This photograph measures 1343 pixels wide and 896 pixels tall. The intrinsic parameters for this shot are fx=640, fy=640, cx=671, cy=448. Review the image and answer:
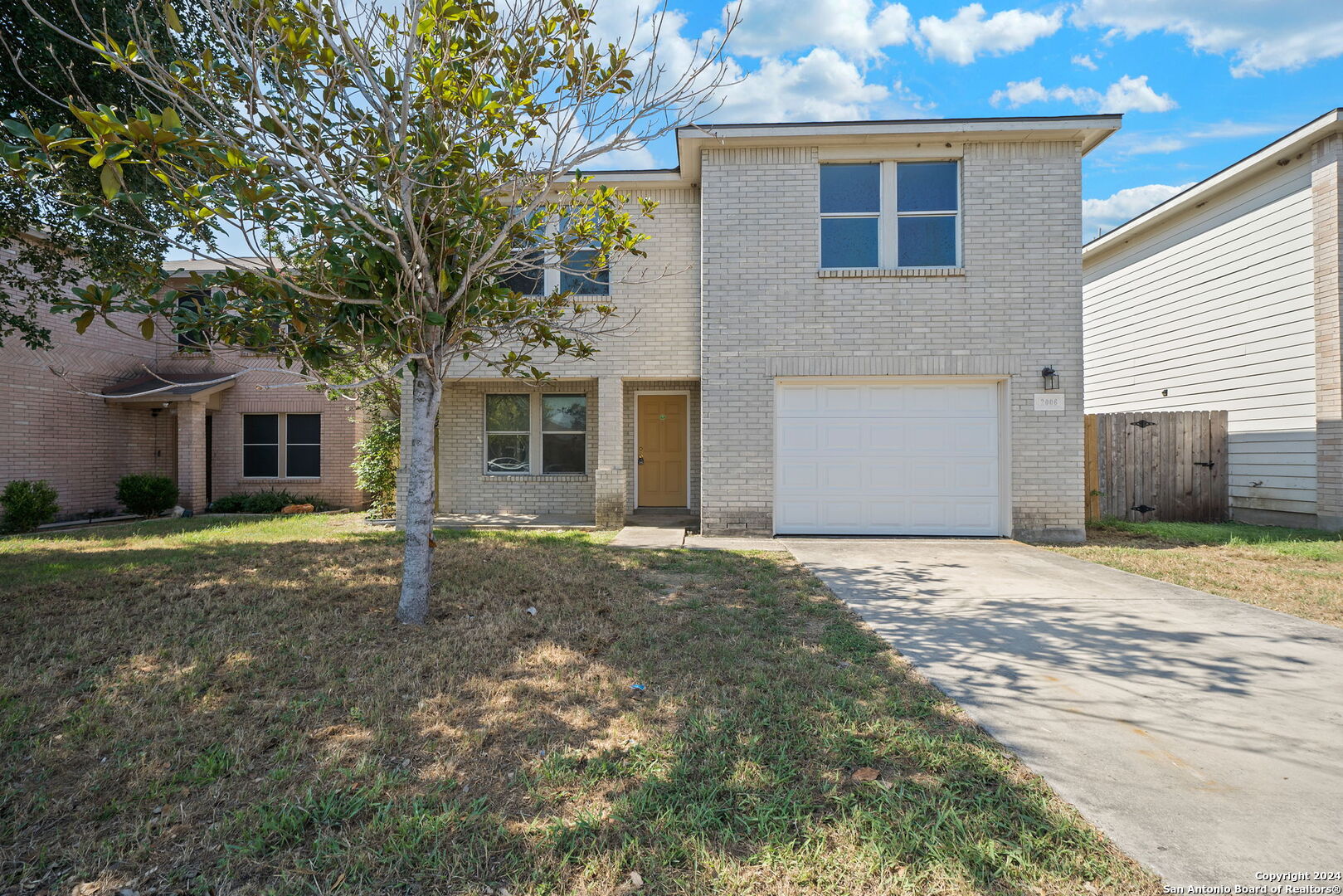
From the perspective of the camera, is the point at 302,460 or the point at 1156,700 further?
the point at 302,460

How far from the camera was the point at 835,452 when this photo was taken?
9.62m

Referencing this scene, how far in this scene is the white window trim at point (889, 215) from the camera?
9.44 meters

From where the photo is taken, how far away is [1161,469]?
442 inches

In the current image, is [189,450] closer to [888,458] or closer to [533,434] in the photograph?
[533,434]

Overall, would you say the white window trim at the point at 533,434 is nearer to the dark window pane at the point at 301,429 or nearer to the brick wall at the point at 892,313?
the brick wall at the point at 892,313

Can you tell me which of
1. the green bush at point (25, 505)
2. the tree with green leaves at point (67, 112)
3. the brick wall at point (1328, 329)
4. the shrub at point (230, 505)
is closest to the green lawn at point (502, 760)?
the tree with green leaves at point (67, 112)

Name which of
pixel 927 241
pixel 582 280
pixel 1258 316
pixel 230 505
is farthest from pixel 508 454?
pixel 1258 316

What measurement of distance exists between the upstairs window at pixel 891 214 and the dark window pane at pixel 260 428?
519 inches

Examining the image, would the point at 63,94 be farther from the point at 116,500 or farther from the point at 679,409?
the point at 116,500

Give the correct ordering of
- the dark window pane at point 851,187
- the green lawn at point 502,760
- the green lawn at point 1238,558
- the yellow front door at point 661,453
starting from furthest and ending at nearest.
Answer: the yellow front door at point 661,453 → the dark window pane at point 851,187 → the green lawn at point 1238,558 → the green lawn at point 502,760

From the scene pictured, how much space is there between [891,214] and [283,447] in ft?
46.3

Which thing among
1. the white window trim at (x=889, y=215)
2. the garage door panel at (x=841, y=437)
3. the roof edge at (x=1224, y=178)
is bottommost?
the garage door panel at (x=841, y=437)

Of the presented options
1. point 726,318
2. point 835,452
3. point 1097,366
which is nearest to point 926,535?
point 835,452

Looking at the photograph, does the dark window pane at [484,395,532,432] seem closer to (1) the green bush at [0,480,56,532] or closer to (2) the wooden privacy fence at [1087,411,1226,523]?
(1) the green bush at [0,480,56,532]
